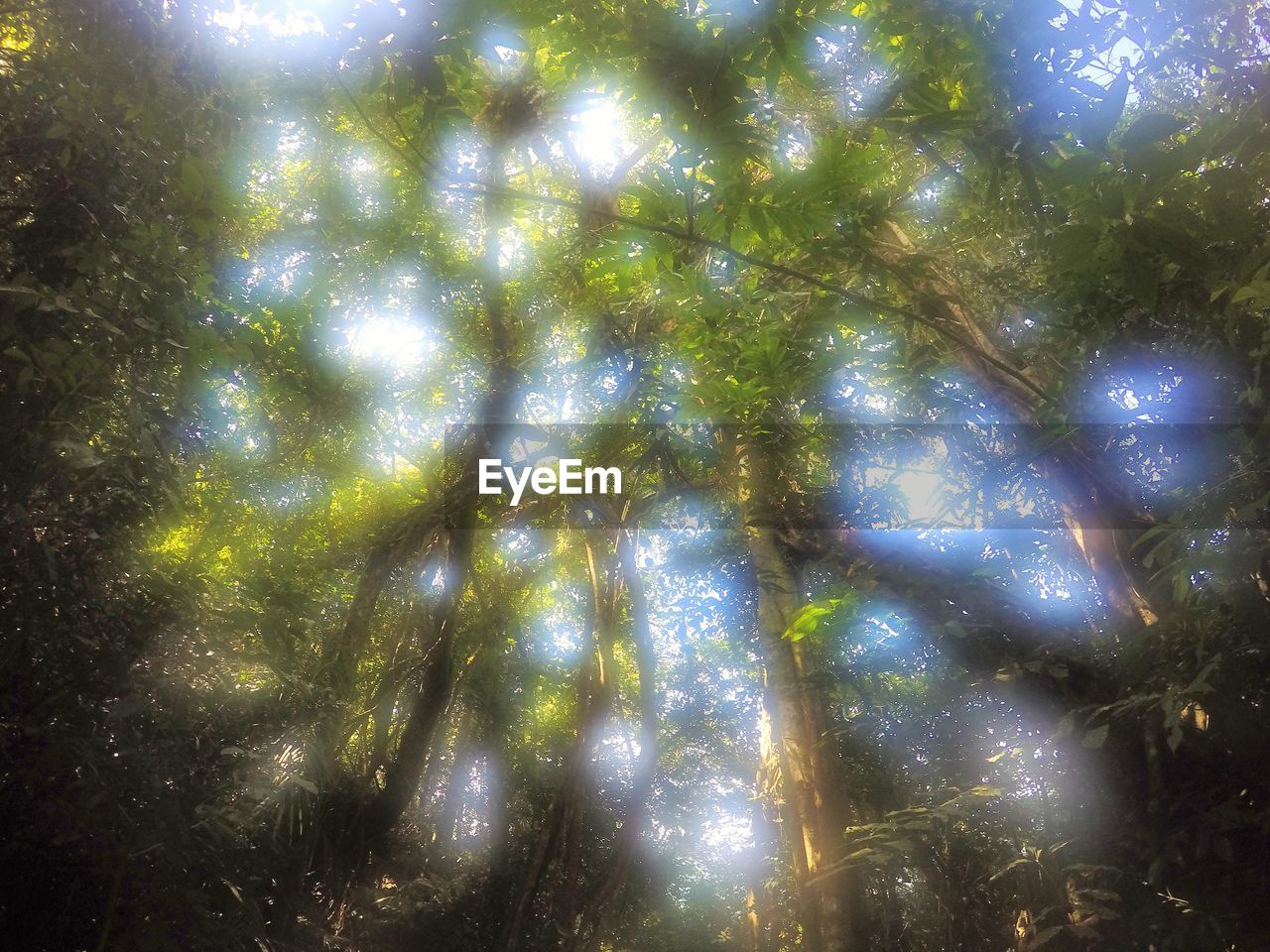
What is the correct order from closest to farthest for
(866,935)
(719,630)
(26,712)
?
(26,712)
(866,935)
(719,630)

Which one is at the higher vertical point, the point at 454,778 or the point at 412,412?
the point at 412,412

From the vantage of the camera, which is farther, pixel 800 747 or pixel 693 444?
pixel 693 444

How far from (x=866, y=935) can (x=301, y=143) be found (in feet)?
26.0

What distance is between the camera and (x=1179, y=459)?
9.93 ft

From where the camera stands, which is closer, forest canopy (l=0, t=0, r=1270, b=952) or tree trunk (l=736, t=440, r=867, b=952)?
forest canopy (l=0, t=0, r=1270, b=952)

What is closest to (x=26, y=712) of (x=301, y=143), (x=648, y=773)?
(x=648, y=773)

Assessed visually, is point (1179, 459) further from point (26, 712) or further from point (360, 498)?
point (360, 498)

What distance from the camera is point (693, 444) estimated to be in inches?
204

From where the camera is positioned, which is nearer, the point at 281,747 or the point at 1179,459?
the point at 1179,459

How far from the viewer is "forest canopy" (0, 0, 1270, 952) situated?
7.56 feet

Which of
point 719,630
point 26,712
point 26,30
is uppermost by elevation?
point 26,30

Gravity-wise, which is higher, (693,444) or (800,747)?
(693,444)

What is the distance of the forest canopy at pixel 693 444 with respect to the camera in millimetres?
2305

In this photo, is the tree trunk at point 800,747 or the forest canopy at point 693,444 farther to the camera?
the tree trunk at point 800,747
